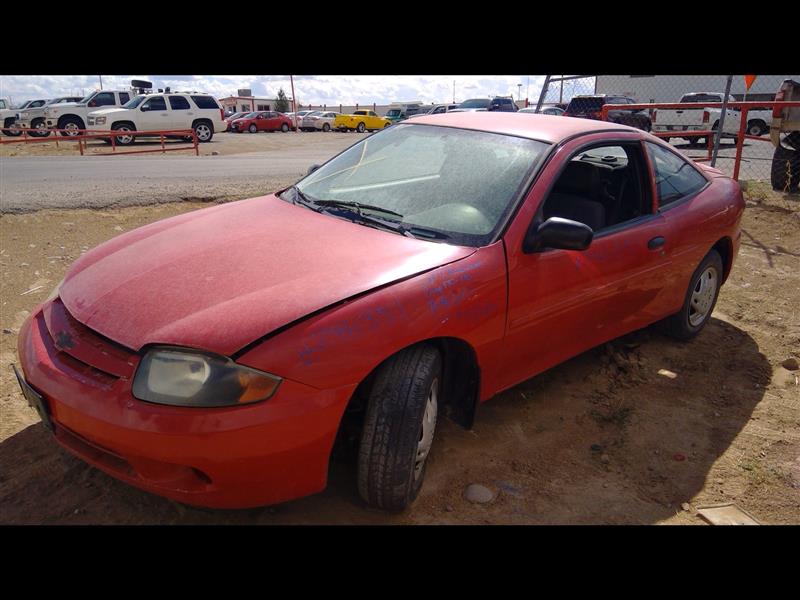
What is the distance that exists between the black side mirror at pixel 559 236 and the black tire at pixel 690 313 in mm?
1764

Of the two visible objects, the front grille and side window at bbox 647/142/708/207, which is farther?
side window at bbox 647/142/708/207

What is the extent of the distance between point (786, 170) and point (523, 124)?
7602mm

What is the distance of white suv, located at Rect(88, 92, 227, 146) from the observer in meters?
19.1

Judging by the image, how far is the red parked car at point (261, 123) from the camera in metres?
33.8

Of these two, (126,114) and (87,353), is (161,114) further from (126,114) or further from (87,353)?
(87,353)

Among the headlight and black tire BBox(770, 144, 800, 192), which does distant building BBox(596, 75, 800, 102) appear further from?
the headlight

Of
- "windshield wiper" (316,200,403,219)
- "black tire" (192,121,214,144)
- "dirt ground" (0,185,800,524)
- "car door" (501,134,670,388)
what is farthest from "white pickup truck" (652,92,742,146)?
"black tire" (192,121,214,144)

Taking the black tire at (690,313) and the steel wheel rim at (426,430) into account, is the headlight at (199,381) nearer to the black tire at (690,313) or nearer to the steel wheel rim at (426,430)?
the steel wheel rim at (426,430)

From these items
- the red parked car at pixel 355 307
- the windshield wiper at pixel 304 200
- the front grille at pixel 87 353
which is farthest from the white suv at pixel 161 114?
Result: the front grille at pixel 87 353

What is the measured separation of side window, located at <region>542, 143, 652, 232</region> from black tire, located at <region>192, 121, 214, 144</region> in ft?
66.4

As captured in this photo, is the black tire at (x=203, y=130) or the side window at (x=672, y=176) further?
the black tire at (x=203, y=130)

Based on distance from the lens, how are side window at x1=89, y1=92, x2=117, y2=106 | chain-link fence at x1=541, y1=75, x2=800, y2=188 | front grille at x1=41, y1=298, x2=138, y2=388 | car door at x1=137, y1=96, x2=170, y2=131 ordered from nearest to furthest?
front grille at x1=41, y1=298, x2=138, y2=388 → chain-link fence at x1=541, y1=75, x2=800, y2=188 → car door at x1=137, y1=96, x2=170, y2=131 → side window at x1=89, y1=92, x2=117, y2=106

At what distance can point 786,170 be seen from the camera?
9008mm

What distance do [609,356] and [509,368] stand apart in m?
1.46
